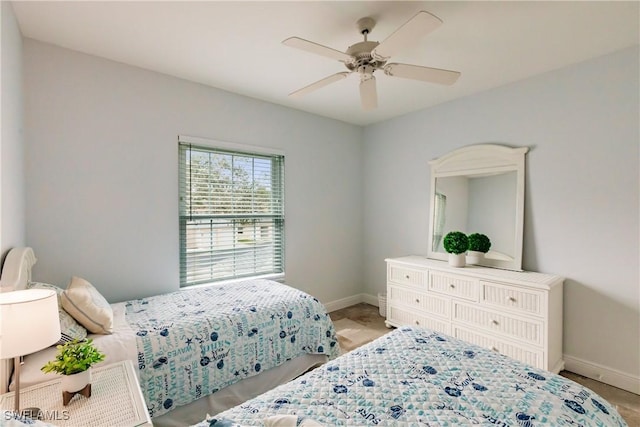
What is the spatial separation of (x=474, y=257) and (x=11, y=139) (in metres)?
3.68

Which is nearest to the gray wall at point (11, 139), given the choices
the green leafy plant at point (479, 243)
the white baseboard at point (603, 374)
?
the green leafy plant at point (479, 243)

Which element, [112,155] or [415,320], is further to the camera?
[415,320]

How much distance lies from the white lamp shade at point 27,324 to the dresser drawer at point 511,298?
2889 mm

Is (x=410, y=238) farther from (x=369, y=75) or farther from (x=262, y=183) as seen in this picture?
(x=369, y=75)

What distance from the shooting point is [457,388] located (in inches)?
50.1

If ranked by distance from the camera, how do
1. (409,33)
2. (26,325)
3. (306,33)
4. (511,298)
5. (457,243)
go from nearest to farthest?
(26,325)
(409,33)
(306,33)
(511,298)
(457,243)

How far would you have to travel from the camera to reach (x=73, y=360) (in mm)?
1229

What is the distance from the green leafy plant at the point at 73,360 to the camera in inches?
47.5

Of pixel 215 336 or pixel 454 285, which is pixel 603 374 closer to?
pixel 454 285

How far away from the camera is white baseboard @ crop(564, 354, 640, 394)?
2.30 metres

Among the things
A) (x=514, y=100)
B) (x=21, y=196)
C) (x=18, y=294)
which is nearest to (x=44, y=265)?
(x=21, y=196)

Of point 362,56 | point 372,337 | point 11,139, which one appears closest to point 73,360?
point 11,139

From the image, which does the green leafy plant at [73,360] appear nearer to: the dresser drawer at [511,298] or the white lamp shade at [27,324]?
the white lamp shade at [27,324]

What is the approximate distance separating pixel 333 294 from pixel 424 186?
1800mm
